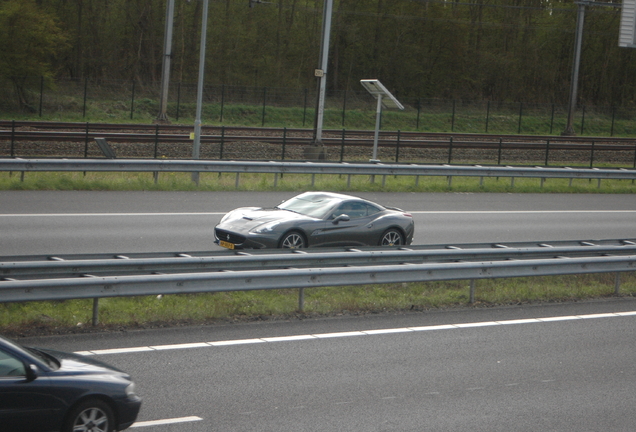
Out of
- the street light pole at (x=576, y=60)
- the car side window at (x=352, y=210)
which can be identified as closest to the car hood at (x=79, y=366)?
the car side window at (x=352, y=210)

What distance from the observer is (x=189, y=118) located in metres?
41.7

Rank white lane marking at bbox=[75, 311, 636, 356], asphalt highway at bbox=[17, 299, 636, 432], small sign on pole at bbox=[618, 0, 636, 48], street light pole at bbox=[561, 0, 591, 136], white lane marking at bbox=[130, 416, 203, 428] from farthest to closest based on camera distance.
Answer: street light pole at bbox=[561, 0, 591, 136], small sign on pole at bbox=[618, 0, 636, 48], white lane marking at bbox=[75, 311, 636, 356], asphalt highway at bbox=[17, 299, 636, 432], white lane marking at bbox=[130, 416, 203, 428]

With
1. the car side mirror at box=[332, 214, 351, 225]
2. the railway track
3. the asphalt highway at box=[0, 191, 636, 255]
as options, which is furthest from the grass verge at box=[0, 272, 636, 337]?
the railway track

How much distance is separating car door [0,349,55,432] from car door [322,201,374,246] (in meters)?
8.56

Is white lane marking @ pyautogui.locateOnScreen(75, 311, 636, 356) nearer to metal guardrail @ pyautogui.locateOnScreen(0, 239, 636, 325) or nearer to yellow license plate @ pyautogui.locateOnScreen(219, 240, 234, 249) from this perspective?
metal guardrail @ pyautogui.locateOnScreen(0, 239, 636, 325)

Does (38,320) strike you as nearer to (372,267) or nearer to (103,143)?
(372,267)

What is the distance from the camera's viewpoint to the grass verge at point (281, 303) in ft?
30.6

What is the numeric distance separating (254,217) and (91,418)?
797 centimetres

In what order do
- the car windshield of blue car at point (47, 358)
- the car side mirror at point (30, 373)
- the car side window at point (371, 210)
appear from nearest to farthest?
the car side mirror at point (30, 373) < the car windshield of blue car at point (47, 358) < the car side window at point (371, 210)

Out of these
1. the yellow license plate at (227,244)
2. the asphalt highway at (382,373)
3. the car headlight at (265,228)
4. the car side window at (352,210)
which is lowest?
the asphalt highway at (382,373)

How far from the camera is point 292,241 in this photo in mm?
13539

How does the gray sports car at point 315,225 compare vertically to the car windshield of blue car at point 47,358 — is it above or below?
above

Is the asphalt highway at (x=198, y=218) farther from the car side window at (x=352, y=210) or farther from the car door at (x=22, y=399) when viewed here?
the car door at (x=22, y=399)

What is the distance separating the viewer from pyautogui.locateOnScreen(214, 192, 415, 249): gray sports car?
1330cm
